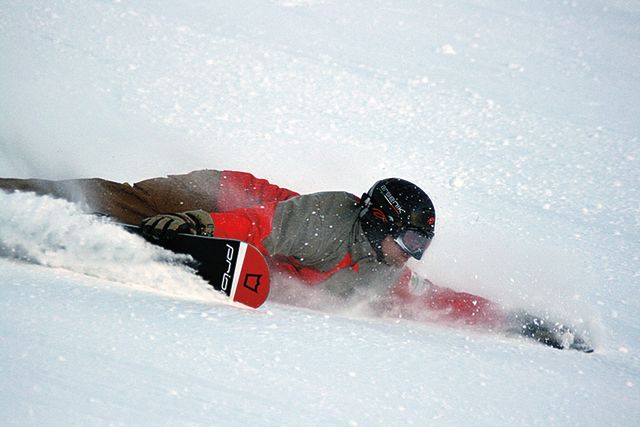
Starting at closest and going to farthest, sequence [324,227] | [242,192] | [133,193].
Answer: [324,227] → [133,193] → [242,192]

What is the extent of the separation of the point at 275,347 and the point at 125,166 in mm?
2224

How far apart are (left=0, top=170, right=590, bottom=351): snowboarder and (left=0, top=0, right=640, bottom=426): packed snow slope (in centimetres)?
17

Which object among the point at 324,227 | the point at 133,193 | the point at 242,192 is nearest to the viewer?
the point at 324,227

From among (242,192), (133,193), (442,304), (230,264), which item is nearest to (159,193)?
(133,193)

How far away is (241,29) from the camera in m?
6.48

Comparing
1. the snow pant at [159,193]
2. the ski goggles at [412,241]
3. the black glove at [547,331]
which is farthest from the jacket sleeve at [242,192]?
the black glove at [547,331]

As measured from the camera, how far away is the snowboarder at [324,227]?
2.78 m

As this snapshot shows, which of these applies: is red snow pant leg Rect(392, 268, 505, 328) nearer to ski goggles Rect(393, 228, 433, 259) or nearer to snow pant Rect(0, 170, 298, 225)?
ski goggles Rect(393, 228, 433, 259)

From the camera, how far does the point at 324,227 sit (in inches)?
113

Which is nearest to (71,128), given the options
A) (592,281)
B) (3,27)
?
(3,27)

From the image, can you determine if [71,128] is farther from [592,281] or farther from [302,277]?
[592,281]

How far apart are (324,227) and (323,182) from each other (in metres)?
1.52

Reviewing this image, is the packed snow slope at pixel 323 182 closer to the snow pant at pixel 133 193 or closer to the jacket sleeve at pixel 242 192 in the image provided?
the snow pant at pixel 133 193

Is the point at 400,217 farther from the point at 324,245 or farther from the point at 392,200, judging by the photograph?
the point at 324,245
